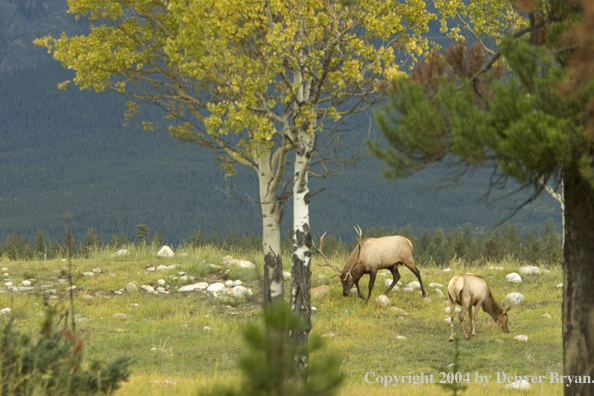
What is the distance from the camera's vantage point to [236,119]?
1261 cm

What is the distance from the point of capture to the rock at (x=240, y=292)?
16.9 metres

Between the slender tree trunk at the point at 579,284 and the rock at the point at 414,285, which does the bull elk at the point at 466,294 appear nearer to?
the rock at the point at 414,285

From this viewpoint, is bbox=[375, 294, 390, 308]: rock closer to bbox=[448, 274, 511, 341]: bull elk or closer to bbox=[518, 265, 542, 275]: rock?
bbox=[448, 274, 511, 341]: bull elk

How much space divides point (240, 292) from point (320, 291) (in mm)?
1943

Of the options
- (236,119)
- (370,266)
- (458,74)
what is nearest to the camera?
(458,74)

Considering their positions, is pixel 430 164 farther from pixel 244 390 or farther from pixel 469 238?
pixel 469 238

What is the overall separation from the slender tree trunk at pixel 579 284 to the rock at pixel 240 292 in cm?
1033

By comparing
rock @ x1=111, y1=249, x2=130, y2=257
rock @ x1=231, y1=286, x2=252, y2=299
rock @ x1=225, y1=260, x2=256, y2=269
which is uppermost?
rock @ x1=111, y1=249, x2=130, y2=257

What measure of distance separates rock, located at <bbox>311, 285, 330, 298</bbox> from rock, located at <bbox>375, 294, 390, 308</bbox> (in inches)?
54.8

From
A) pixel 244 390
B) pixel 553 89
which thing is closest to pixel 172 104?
pixel 553 89

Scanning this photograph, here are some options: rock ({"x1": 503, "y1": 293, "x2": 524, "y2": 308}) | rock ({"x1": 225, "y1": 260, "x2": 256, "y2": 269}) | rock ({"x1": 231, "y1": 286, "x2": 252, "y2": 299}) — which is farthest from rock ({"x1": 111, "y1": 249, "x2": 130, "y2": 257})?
rock ({"x1": 503, "y1": 293, "x2": 524, "y2": 308})

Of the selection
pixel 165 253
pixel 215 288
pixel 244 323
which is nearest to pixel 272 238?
pixel 215 288

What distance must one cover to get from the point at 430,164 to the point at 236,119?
5.91 meters

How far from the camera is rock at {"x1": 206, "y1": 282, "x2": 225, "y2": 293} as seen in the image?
17.5 m
